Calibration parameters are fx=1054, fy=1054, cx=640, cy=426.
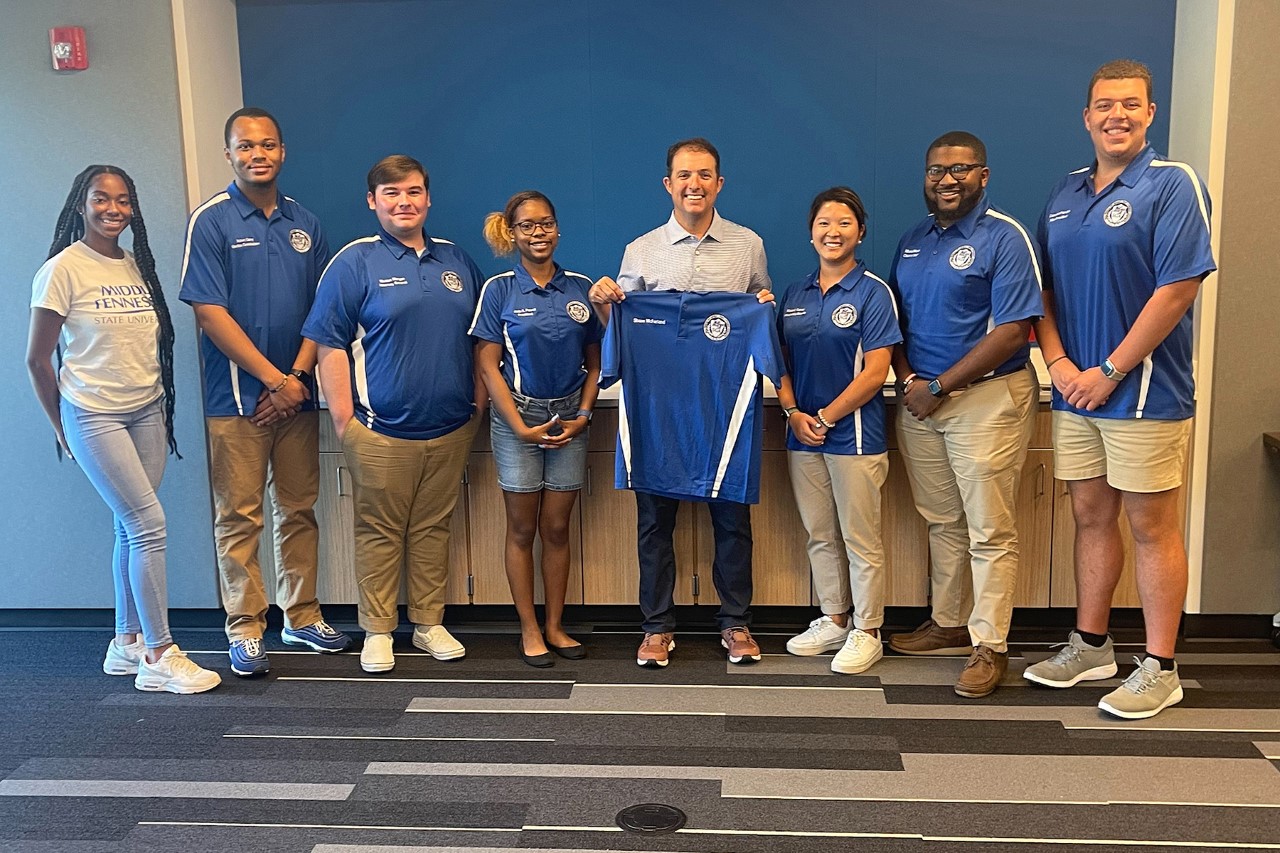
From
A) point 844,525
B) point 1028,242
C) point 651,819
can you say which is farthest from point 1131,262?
point 651,819

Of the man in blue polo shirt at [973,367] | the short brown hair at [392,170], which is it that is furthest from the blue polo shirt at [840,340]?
the short brown hair at [392,170]

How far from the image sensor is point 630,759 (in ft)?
9.20

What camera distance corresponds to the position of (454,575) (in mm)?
3873

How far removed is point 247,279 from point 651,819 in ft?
6.82

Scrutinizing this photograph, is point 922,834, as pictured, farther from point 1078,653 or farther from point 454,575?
point 454,575

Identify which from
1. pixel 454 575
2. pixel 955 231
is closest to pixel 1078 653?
pixel 955 231

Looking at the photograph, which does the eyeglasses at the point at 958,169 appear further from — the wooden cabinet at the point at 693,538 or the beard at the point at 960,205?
the wooden cabinet at the point at 693,538

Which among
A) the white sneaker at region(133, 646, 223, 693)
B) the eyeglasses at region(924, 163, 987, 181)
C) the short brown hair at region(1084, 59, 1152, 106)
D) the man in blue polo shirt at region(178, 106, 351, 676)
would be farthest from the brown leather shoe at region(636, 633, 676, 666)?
the short brown hair at region(1084, 59, 1152, 106)

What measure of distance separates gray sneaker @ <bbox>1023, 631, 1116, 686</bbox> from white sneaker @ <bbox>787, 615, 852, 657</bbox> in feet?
1.96

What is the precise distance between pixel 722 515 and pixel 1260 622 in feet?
6.30

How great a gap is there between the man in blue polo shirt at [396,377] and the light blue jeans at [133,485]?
23.0 inches

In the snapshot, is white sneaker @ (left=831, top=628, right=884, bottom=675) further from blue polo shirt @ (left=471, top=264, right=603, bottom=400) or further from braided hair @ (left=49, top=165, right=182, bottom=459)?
braided hair @ (left=49, top=165, right=182, bottom=459)

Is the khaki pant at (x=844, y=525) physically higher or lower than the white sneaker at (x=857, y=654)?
higher

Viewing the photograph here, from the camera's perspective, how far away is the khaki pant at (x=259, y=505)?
345 cm
